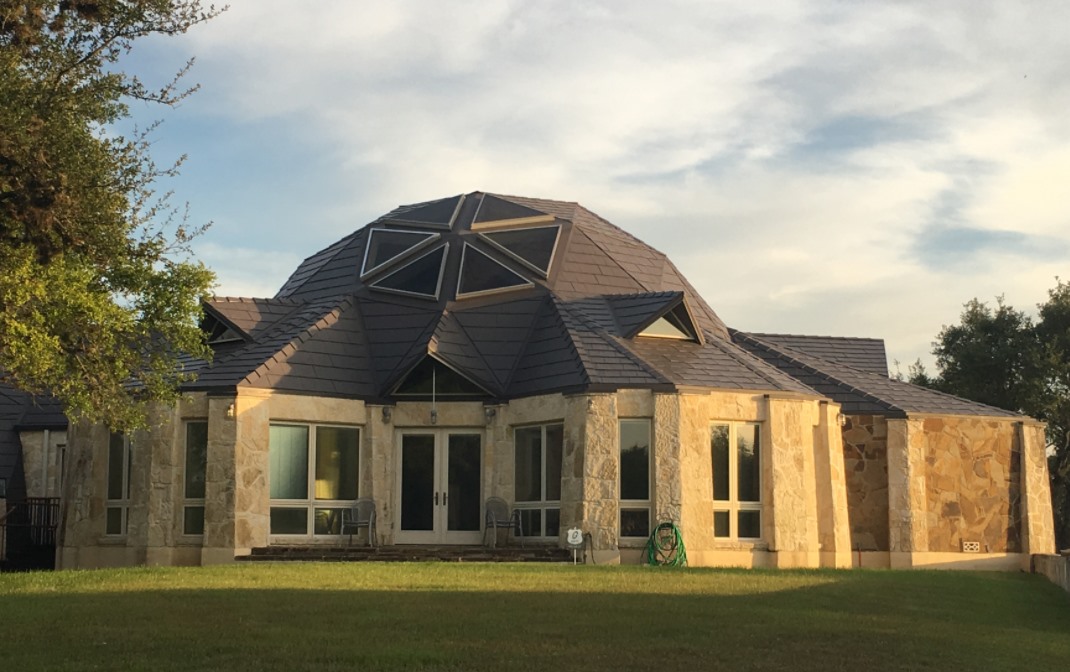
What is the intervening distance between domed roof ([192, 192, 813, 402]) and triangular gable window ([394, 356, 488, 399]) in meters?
0.03

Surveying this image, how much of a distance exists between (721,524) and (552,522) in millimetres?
3207

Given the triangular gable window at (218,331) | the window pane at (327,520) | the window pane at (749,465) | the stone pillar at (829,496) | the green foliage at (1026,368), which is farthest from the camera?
the green foliage at (1026,368)

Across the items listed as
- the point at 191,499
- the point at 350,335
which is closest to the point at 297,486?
the point at 191,499

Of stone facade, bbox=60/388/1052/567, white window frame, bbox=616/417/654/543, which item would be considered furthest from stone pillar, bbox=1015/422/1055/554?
white window frame, bbox=616/417/654/543

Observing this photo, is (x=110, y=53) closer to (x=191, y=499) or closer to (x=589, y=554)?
(x=191, y=499)

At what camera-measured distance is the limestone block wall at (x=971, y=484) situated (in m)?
28.7

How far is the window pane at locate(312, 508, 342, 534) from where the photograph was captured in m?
26.3

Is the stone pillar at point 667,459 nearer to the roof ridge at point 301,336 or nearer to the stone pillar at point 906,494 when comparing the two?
the stone pillar at point 906,494

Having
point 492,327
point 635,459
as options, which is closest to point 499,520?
point 635,459

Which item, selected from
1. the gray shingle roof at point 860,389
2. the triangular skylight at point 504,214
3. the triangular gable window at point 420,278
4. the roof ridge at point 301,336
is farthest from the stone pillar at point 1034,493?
the roof ridge at point 301,336

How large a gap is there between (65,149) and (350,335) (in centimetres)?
1046

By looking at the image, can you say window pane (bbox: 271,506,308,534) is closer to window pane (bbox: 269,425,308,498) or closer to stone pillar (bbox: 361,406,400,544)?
window pane (bbox: 269,425,308,498)

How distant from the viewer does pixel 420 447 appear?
27375 mm

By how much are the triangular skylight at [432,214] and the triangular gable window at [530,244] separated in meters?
1.15
